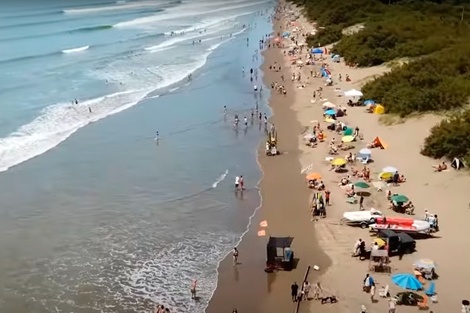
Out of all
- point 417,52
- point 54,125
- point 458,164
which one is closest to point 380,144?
point 458,164

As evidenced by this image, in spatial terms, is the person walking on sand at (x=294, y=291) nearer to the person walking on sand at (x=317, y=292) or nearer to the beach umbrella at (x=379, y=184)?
the person walking on sand at (x=317, y=292)

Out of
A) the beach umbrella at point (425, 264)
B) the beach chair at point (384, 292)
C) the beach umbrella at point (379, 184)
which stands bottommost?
the beach chair at point (384, 292)

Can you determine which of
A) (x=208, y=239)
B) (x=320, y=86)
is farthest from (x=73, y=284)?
(x=320, y=86)

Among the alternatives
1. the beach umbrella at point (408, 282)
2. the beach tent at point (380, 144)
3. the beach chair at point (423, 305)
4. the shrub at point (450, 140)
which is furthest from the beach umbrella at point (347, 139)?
the beach chair at point (423, 305)

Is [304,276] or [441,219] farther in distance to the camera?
[441,219]

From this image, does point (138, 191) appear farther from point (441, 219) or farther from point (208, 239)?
point (441, 219)

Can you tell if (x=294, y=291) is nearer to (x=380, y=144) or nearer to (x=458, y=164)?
(x=458, y=164)

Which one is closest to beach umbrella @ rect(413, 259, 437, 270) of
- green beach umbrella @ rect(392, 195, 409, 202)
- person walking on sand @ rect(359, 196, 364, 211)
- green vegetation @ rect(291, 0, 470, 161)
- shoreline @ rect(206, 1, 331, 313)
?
shoreline @ rect(206, 1, 331, 313)

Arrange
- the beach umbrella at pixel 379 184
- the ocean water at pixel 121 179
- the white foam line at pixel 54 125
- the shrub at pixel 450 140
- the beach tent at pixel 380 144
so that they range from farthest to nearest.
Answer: the white foam line at pixel 54 125, the beach tent at pixel 380 144, the shrub at pixel 450 140, the beach umbrella at pixel 379 184, the ocean water at pixel 121 179
